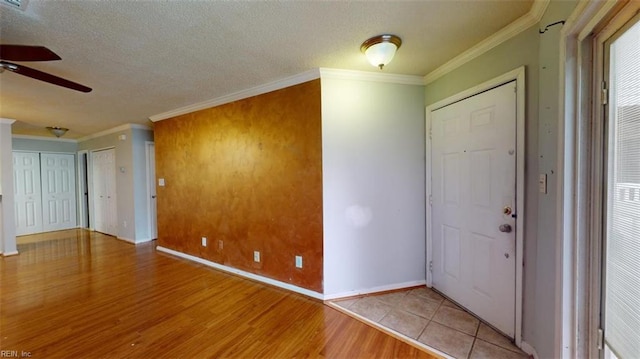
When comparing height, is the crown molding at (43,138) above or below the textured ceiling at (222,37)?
below

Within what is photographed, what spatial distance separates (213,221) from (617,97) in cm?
375

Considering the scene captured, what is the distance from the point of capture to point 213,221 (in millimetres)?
3475

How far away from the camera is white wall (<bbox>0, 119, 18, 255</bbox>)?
3.90 metres

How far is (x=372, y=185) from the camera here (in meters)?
2.59

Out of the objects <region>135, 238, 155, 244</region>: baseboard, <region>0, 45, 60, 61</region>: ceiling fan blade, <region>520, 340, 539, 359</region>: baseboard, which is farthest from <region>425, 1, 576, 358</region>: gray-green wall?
<region>135, 238, 155, 244</region>: baseboard

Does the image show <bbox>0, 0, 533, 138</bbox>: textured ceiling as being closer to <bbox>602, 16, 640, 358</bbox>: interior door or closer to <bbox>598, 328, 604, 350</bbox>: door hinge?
<bbox>602, 16, 640, 358</bbox>: interior door

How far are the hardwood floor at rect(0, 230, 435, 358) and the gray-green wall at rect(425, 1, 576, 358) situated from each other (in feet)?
2.51

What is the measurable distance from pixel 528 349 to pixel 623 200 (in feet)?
4.06

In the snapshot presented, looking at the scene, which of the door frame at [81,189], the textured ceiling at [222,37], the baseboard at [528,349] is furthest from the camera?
the door frame at [81,189]

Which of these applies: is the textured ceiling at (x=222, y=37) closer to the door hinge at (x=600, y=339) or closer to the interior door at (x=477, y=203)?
the interior door at (x=477, y=203)

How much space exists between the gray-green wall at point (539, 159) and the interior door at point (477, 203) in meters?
0.12

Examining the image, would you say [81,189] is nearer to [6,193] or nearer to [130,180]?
[6,193]

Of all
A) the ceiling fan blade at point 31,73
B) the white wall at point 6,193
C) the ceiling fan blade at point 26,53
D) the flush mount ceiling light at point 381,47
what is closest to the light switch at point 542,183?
the flush mount ceiling light at point 381,47

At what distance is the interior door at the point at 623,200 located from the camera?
100 centimetres
